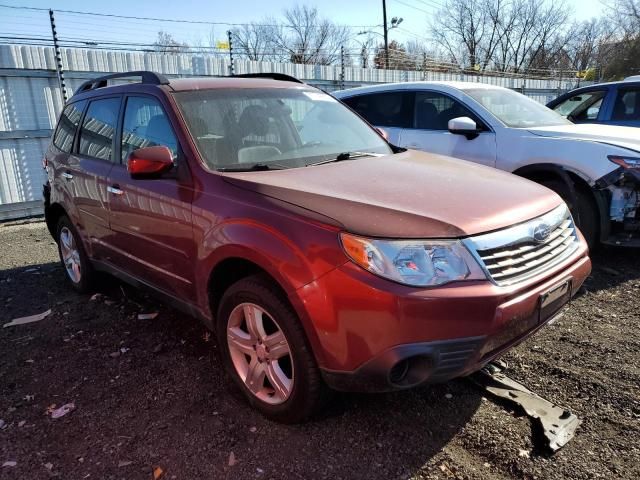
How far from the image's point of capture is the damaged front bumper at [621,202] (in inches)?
177

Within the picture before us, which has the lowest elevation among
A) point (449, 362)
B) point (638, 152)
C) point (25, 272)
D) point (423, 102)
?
point (25, 272)

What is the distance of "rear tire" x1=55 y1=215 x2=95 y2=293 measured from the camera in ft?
14.5

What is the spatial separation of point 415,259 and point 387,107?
4771mm

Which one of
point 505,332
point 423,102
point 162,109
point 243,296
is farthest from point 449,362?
point 423,102

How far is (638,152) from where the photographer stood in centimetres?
454

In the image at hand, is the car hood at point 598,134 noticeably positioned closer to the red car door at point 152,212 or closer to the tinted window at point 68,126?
the red car door at point 152,212

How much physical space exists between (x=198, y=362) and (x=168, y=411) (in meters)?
0.55

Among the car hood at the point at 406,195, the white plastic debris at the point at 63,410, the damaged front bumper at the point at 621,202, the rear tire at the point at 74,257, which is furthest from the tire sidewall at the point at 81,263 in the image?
the damaged front bumper at the point at 621,202

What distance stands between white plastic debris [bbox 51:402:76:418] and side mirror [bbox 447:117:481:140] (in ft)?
14.2

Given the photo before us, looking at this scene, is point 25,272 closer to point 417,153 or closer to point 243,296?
point 243,296

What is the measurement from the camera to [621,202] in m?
4.55

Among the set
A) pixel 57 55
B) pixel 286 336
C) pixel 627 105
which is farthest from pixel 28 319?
pixel 627 105

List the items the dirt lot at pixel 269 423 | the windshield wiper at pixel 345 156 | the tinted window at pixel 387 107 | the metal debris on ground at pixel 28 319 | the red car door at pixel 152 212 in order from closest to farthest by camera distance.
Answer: the dirt lot at pixel 269 423 → the red car door at pixel 152 212 → the windshield wiper at pixel 345 156 → the metal debris on ground at pixel 28 319 → the tinted window at pixel 387 107

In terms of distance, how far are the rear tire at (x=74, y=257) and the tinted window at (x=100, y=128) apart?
0.79m
